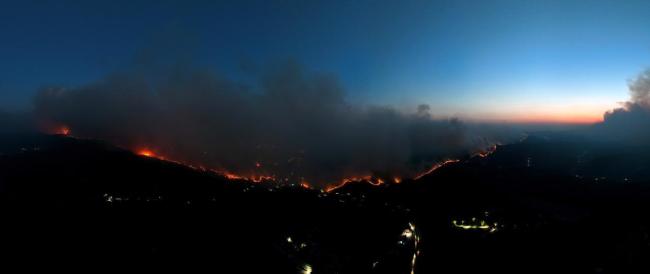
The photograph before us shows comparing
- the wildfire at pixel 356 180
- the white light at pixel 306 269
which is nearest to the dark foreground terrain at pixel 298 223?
the white light at pixel 306 269

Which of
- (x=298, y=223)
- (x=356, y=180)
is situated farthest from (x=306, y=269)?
(x=356, y=180)

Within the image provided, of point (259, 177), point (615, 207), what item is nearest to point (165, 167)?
point (259, 177)

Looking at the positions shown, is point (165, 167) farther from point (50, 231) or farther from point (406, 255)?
point (406, 255)

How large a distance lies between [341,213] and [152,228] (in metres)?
45.0

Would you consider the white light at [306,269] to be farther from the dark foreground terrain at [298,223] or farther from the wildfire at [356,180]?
the wildfire at [356,180]

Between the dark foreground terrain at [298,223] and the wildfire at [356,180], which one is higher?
the dark foreground terrain at [298,223]

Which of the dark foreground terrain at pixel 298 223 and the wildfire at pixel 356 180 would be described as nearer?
the dark foreground terrain at pixel 298 223

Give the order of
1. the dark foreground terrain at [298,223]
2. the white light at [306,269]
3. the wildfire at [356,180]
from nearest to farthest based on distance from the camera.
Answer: the white light at [306,269] → the dark foreground terrain at [298,223] → the wildfire at [356,180]

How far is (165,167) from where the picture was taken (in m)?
134

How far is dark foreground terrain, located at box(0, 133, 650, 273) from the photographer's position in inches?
2240

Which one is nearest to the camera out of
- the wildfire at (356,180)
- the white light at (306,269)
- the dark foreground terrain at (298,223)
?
the white light at (306,269)

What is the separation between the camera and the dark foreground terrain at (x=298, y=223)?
→ 56906mm

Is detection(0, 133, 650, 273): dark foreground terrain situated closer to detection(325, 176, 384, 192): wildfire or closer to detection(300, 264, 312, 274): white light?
detection(300, 264, 312, 274): white light

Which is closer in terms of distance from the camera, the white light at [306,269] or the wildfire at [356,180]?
the white light at [306,269]
